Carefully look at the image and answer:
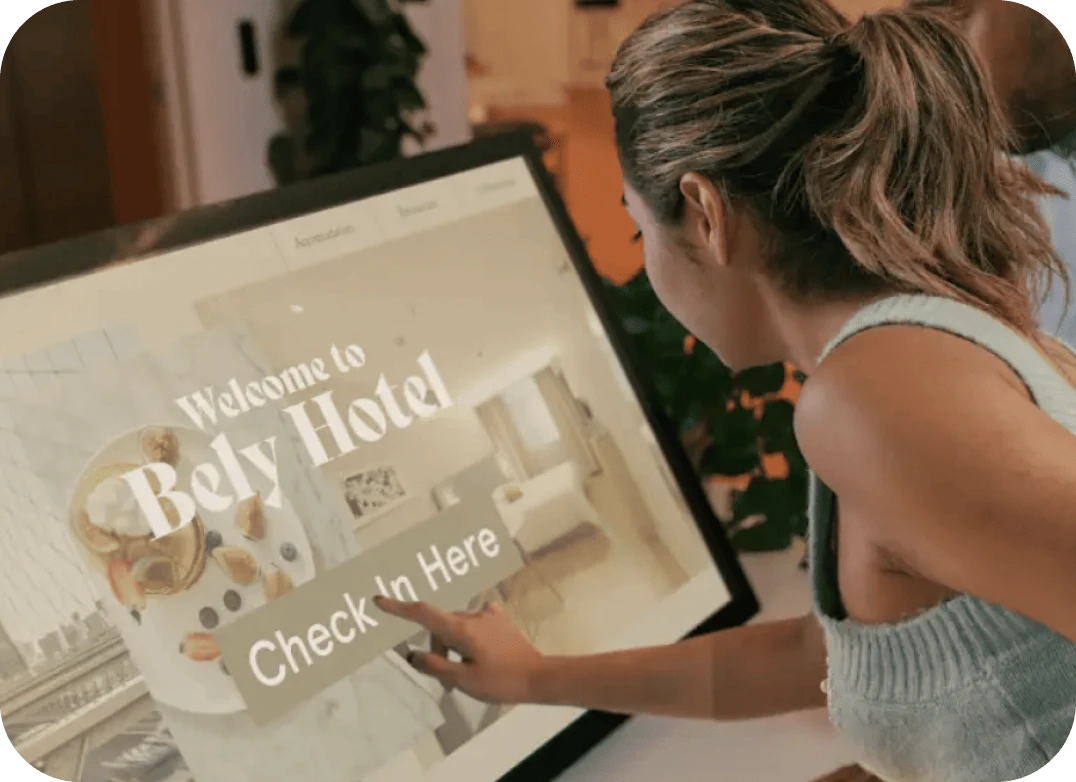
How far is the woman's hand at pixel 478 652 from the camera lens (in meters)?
0.76

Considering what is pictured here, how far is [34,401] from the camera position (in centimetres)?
64

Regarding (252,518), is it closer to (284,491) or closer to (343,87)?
(284,491)

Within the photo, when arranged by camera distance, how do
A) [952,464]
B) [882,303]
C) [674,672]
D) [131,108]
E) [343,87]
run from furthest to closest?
[343,87], [131,108], [674,672], [882,303], [952,464]

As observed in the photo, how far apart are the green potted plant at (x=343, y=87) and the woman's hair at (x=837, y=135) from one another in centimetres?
78

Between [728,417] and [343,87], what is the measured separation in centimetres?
72

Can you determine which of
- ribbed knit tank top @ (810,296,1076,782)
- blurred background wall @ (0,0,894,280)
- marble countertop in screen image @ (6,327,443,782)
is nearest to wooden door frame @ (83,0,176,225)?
blurred background wall @ (0,0,894,280)

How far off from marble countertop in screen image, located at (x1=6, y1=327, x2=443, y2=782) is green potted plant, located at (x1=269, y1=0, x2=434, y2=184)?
0.72 m

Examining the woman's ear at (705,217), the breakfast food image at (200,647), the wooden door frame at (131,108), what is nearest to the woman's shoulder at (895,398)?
the woman's ear at (705,217)

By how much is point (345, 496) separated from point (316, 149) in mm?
800

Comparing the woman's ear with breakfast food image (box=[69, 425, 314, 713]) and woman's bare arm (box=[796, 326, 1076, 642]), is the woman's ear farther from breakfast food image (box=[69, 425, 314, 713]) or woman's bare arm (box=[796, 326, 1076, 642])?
breakfast food image (box=[69, 425, 314, 713])

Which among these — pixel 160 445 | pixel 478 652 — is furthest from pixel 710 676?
pixel 160 445

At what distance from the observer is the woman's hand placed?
0.76 m

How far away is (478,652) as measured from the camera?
0.79 m

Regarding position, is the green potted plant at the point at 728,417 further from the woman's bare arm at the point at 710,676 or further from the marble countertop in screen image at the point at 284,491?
the marble countertop in screen image at the point at 284,491
